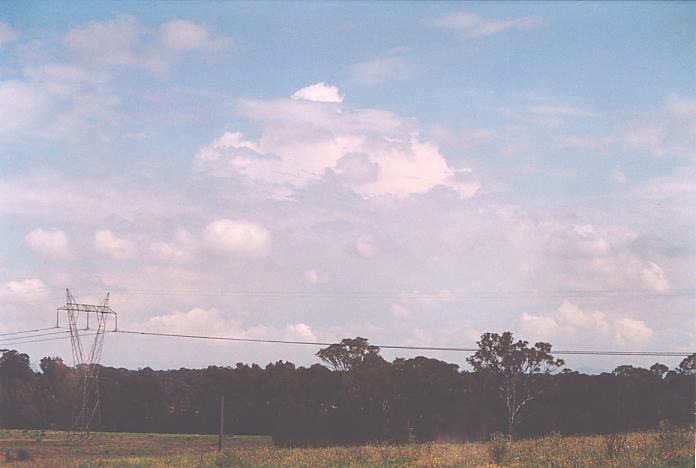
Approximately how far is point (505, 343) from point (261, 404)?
95.9 feet

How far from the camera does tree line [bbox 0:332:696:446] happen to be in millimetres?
76625

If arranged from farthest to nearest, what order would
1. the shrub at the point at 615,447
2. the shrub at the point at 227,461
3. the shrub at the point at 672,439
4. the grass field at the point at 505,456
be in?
the shrub at the point at 227,461 < the shrub at the point at 615,447 < the shrub at the point at 672,439 < the grass field at the point at 505,456

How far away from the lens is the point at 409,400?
8150cm

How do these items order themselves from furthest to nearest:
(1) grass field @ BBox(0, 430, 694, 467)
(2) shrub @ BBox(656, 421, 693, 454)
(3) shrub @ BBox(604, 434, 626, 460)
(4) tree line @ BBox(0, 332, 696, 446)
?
(4) tree line @ BBox(0, 332, 696, 446)
(3) shrub @ BBox(604, 434, 626, 460)
(2) shrub @ BBox(656, 421, 693, 454)
(1) grass field @ BBox(0, 430, 694, 467)

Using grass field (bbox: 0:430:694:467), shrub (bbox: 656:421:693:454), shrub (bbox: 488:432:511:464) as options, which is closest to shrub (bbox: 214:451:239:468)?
grass field (bbox: 0:430:694:467)

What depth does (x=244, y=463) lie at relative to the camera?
121ft

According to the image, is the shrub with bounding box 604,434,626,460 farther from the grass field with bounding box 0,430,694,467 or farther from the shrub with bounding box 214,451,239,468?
the shrub with bounding box 214,451,239,468

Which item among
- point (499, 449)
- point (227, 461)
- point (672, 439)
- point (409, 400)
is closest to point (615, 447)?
point (672, 439)

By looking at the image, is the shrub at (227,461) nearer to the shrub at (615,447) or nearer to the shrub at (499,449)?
the shrub at (499,449)

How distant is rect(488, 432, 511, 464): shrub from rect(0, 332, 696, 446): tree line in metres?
33.7

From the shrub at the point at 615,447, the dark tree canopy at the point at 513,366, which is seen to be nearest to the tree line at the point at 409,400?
the dark tree canopy at the point at 513,366

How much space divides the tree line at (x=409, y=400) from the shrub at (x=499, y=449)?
3371cm

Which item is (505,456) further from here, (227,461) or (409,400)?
(409,400)

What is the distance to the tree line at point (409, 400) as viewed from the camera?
76.6 metres
